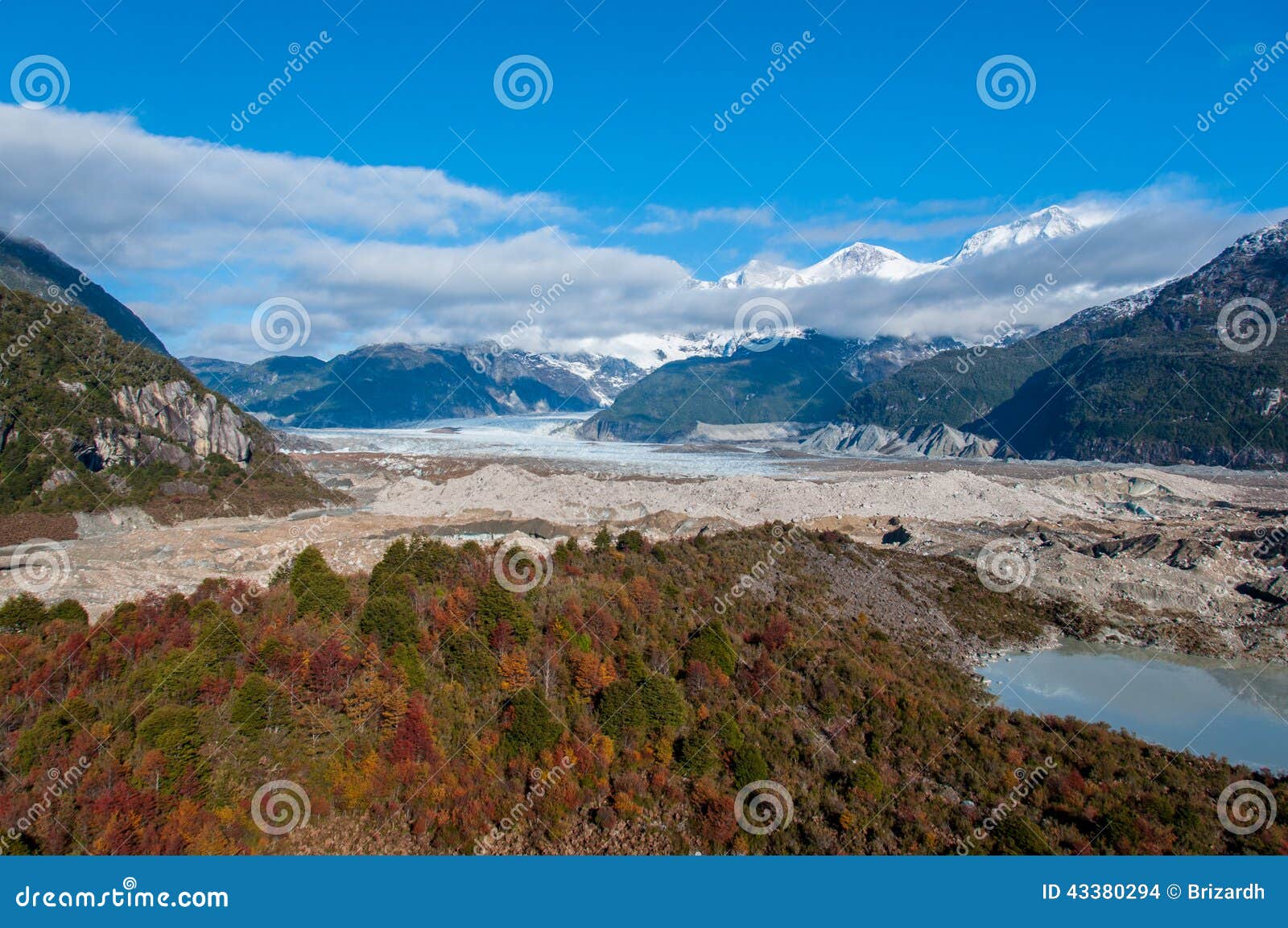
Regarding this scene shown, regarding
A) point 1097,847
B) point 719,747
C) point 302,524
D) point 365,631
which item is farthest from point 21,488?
point 1097,847

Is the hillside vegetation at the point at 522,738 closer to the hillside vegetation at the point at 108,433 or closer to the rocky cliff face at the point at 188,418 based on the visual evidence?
the hillside vegetation at the point at 108,433

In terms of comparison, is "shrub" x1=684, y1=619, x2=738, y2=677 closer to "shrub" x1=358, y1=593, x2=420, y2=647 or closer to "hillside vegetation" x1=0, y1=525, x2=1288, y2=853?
"hillside vegetation" x1=0, y1=525, x2=1288, y2=853

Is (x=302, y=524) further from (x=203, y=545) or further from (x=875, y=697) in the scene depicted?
(x=875, y=697)

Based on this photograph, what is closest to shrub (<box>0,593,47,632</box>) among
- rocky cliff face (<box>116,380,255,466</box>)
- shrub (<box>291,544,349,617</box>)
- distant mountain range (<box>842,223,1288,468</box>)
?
shrub (<box>291,544,349,617</box>)

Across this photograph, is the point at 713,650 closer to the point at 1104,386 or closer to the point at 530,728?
the point at 530,728

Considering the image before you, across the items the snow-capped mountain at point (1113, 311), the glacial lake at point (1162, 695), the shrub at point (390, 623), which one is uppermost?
the snow-capped mountain at point (1113, 311)

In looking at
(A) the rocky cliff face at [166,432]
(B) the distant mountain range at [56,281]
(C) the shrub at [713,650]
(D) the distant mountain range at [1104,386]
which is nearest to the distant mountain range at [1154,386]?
(D) the distant mountain range at [1104,386]

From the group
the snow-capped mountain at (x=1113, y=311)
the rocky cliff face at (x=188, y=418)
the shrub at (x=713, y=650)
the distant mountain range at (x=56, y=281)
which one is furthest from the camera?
the snow-capped mountain at (x=1113, y=311)
